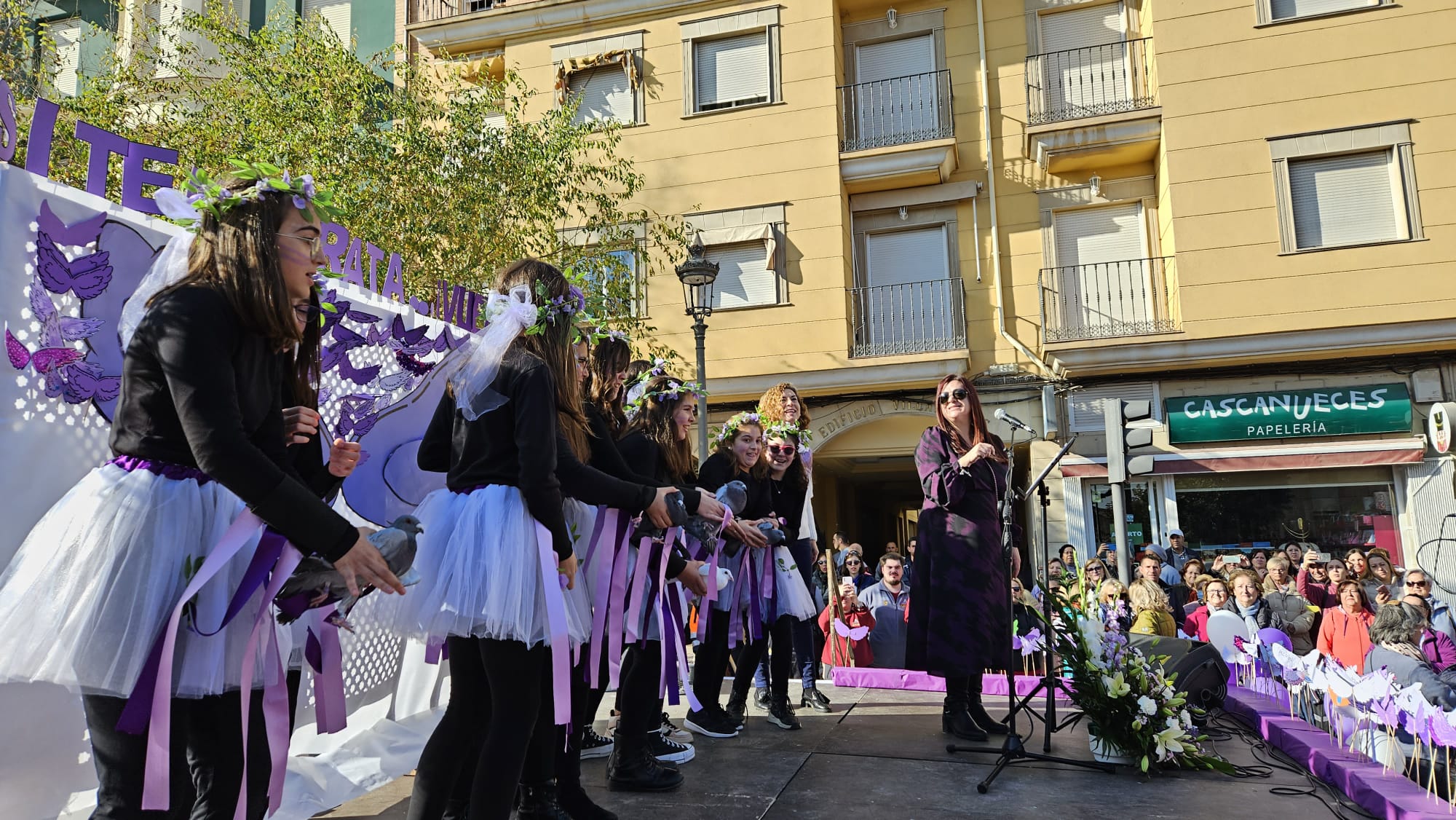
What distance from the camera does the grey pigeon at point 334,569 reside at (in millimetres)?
1937

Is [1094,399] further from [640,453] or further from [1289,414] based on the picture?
[640,453]

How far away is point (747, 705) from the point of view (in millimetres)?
5758

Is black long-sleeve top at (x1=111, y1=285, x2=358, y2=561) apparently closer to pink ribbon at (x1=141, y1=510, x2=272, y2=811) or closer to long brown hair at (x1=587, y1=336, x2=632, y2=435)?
pink ribbon at (x1=141, y1=510, x2=272, y2=811)

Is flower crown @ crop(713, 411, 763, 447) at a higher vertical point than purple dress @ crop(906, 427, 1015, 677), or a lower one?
higher

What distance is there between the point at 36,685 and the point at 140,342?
1.58 metres

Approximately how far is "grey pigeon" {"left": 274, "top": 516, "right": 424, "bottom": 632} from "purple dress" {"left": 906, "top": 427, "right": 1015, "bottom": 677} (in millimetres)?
3023

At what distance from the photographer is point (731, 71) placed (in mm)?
13891

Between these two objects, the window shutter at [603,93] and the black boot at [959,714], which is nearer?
the black boot at [959,714]

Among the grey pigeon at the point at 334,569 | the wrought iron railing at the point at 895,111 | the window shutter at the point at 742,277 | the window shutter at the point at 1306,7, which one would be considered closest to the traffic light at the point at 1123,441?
the window shutter at the point at 742,277

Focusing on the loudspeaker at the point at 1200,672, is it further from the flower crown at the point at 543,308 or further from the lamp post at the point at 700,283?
the lamp post at the point at 700,283

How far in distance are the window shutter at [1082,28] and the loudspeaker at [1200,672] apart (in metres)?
10.2

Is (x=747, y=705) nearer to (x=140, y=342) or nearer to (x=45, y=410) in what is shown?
(x=45, y=410)

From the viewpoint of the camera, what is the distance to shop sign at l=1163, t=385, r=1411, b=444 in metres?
11.3

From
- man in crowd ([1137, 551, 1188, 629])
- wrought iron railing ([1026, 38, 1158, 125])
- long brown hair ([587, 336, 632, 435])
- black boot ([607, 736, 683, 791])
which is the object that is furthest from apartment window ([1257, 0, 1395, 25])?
black boot ([607, 736, 683, 791])
